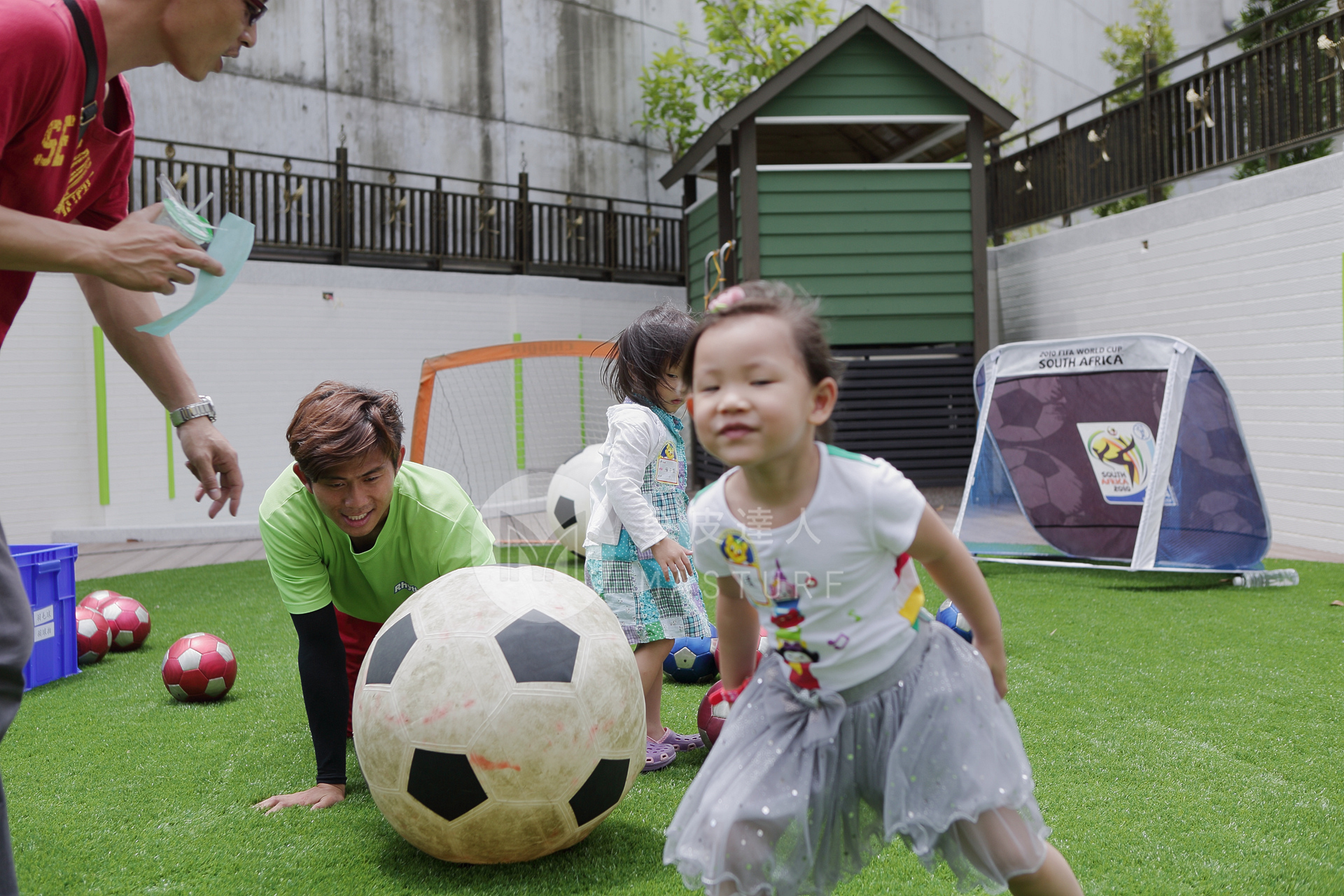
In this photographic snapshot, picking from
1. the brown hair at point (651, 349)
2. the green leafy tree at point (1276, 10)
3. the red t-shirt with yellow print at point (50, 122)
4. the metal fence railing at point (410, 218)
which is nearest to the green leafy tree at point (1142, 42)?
the green leafy tree at point (1276, 10)

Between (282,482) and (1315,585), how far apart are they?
20.3 feet

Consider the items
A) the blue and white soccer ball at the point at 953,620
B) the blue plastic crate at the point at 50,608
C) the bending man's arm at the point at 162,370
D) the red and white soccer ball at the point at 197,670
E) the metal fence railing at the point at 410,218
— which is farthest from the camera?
the metal fence railing at the point at 410,218

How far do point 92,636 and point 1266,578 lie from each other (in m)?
6.99

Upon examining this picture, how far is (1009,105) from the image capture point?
18672 millimetres

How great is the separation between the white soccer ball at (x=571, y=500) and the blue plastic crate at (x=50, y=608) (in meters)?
3.21

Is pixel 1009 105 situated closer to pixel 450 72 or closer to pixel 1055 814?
pixel 450 72

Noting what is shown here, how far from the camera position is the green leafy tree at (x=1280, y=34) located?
847 centimetres

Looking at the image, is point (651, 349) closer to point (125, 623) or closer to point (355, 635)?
point (355, 635)

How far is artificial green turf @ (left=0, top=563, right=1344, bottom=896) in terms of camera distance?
96.3 inches

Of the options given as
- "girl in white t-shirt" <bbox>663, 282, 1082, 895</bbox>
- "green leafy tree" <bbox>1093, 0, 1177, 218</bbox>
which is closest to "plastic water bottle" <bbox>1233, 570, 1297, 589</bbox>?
"girl in white t-shirt" <bbox>663, 282, 1082, 895</bbox>

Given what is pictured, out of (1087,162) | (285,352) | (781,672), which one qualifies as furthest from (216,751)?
(1087,162)

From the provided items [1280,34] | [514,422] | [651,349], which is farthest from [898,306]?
[651,349]

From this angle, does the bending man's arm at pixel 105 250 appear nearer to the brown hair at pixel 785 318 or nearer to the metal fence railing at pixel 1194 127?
the brown hair at pixel 785 318

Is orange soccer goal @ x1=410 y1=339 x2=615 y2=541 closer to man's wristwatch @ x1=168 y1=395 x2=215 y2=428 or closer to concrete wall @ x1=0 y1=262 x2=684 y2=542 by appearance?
man's wristwatch @ x1=168 y1=395 x2=215 y2=428
